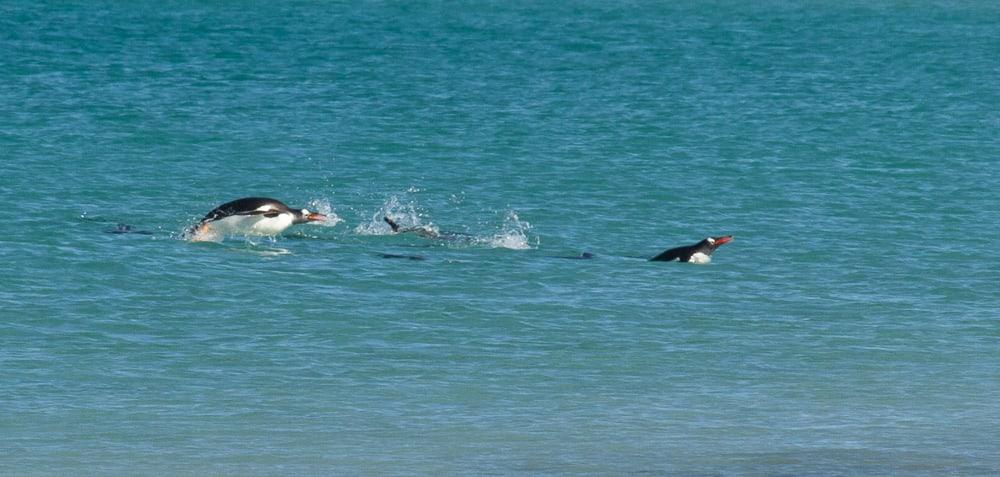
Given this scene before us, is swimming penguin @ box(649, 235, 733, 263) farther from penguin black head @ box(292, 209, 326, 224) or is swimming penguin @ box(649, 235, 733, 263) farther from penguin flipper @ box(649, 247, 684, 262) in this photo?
penguin black head @ box(292, 209, 326, 224)

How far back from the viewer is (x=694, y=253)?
26.9 m

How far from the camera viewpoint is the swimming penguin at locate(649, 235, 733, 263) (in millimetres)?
26844

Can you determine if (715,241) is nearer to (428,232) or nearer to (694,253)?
(694,253)

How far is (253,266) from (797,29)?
51.3 m

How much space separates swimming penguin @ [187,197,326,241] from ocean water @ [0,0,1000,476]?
0.45m

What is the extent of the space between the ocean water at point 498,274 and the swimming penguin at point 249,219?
0.45 m

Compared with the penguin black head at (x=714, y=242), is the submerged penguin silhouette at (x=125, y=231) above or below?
below

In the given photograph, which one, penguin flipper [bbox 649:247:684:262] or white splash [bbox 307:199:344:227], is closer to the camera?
penguin flipper [bbox 649:247:684:262]

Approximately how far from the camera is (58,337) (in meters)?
21.5

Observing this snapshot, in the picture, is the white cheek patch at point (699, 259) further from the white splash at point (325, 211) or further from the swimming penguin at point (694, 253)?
the white splash at point (325, 211)

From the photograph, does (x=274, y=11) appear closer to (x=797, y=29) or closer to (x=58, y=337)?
(x=797, y=29)

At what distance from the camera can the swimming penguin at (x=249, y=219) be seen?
92.7 feet

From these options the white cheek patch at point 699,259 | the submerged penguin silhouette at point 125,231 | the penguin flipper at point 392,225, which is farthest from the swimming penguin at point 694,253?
the submerged penguin silhouette at point 125,231

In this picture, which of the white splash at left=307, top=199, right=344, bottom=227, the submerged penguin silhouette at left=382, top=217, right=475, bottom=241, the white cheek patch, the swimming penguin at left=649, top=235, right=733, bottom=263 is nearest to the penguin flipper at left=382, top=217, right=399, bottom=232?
the submerged penguin silhouette at left=382, top=217, right=475, bottom=241
